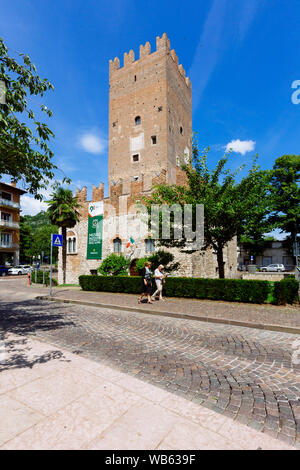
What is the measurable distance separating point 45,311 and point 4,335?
11.4 feet

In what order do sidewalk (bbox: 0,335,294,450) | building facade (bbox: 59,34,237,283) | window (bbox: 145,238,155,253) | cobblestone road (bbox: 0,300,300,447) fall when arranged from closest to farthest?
sidewalk (bbox: 0,335,294,450)
cobblestone road (bbox: 0,300,300,447)
window (bbox: 145,238,155,253)
building facade (bbox: 59,34,237,283)

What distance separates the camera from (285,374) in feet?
12.5

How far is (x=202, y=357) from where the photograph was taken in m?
4.50

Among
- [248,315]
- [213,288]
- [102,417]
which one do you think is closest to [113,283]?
[213,288]

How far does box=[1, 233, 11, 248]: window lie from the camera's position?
1486 inches

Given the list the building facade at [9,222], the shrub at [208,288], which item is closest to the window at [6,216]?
the building facade at [9,222]

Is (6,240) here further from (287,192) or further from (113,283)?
(287,192)

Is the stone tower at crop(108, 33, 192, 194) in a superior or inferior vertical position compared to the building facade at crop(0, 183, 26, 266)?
superior

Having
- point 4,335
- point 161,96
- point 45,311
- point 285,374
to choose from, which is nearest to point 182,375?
point 285,374

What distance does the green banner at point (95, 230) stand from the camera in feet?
75.1

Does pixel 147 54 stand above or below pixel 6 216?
above

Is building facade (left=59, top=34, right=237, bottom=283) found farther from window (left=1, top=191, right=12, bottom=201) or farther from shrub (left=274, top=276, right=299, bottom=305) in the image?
window (left=1, top=191, right=12, bottom=201)

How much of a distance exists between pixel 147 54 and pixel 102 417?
39264 millimetres

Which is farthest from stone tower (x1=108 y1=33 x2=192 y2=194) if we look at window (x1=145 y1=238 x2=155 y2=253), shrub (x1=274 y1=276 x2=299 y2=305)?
shrub (x1=274 y1=276 x2=299 y2=305)
